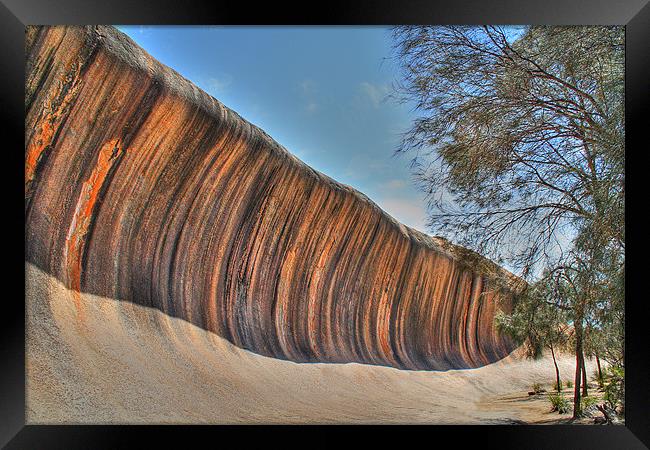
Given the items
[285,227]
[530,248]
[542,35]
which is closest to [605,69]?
[542,35]

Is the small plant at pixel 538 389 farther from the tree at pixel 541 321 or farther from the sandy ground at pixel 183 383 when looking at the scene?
the tree at pixel 541 321

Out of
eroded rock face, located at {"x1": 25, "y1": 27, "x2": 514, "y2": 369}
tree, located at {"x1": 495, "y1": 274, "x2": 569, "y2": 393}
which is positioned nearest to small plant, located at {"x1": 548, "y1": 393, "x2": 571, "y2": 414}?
tree, located at {"x1": 495, "y1": 274, "x2": 569, "y2": 393}

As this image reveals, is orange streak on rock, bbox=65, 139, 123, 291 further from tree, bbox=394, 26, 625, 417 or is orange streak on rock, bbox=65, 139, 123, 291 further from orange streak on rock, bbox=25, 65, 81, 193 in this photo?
tree, bbox=394, 26, 625, 417

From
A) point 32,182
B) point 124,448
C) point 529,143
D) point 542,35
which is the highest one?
point 542,35

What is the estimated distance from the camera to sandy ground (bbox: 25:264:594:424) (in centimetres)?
399

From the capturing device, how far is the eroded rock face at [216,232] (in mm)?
4727

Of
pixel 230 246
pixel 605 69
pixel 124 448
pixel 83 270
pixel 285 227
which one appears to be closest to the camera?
pixel 124 448

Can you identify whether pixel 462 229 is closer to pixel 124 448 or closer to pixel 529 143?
pixel 529 143

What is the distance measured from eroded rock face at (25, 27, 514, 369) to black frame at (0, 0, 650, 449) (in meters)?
0.80

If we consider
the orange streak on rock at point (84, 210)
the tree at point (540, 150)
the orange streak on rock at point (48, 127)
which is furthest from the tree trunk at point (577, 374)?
the orange streak on rock at point (48, 127)

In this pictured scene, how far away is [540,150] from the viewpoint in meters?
4.72

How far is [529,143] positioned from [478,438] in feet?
10.5

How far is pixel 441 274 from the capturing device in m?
7.11
